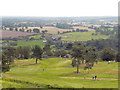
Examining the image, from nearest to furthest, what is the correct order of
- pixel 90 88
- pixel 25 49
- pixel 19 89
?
1. pixel 19 89
2. pixel 90 88
3. pixel 25 49

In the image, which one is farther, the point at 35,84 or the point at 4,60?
the point at 4,60

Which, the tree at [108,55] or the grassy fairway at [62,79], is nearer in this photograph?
the grassy fairway at [62,79]

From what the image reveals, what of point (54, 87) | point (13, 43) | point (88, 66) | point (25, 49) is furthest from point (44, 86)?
point (13, 43)

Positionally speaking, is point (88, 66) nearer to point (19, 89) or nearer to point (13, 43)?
point (19, 89)

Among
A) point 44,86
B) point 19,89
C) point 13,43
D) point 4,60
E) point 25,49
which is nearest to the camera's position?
point 19,89

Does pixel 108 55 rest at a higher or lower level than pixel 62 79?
lower

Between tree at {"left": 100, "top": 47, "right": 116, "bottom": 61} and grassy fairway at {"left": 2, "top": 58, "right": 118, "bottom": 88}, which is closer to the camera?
grassy fairway at {"left": 2, "top": 58, "right": 118, "bottom": 88}

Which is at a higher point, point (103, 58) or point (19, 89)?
point (19, 89)

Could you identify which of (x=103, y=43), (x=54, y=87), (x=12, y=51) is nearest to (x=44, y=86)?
(x=54, y=87)

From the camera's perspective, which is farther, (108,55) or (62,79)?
(108,55)
